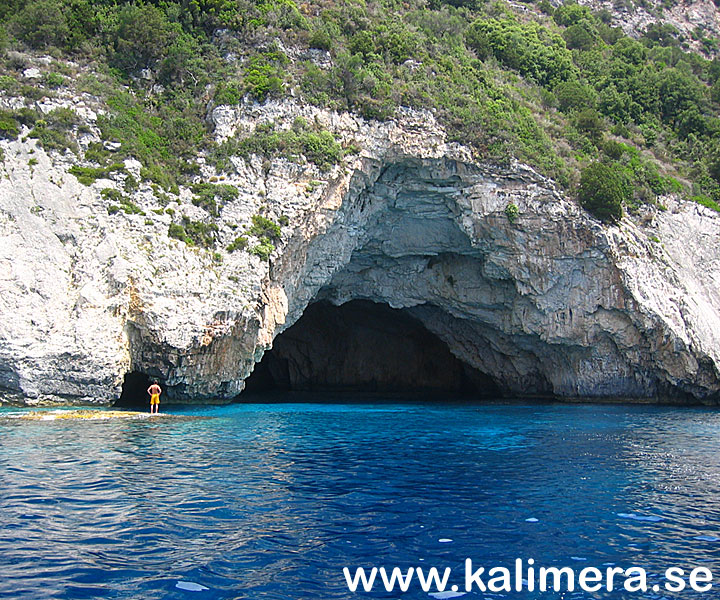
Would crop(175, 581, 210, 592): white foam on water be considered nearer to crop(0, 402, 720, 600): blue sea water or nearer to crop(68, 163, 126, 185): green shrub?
crop(0, 402, 720, 600): blue sea water

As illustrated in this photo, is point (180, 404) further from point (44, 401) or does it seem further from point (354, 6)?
point (354, 6)

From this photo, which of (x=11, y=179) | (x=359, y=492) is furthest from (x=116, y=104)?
(x=359, y=492)

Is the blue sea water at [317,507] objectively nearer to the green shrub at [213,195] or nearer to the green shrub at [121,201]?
the green shrub at [121,201]

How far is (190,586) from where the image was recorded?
6.95 metres

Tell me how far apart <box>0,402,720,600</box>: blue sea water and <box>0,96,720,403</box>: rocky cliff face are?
199 inches

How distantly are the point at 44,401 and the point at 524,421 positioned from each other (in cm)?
1756

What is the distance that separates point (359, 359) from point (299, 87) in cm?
2216

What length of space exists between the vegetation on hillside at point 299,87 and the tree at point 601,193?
103 millimetres

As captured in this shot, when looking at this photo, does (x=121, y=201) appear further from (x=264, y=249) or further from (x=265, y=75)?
(x=265, y=75)

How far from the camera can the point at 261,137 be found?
29969mm

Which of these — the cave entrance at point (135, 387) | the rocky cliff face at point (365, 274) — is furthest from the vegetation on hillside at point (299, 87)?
the cave entrance at point (135, 387)

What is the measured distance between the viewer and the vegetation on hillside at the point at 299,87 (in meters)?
29.6

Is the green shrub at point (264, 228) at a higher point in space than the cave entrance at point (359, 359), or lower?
higher

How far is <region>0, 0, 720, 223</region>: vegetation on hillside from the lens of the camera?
29.6 metres
